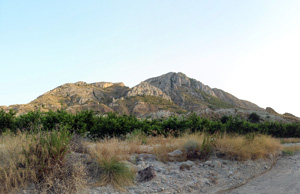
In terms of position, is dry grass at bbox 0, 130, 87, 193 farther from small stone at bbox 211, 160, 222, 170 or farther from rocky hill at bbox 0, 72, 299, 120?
rocky hill at bbox 0, 72, 299, 120

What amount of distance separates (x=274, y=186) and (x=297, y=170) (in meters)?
3.39

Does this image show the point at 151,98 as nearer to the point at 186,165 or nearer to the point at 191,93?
the point at 191,93

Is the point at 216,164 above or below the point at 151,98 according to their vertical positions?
below

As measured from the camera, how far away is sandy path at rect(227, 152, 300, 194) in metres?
6.11

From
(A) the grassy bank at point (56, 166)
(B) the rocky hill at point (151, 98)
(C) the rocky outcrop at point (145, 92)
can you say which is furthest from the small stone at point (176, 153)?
(C) the rocky outcrop at point (145, 92)

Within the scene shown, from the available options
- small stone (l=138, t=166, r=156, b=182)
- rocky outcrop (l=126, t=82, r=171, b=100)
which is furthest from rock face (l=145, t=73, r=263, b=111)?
small stone (l=138, t=166, r=156, b=182)

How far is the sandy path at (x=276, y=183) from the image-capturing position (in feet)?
20.1

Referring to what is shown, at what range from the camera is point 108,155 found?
248 inches

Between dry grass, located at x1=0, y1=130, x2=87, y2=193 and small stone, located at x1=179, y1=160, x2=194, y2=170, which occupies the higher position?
dry grass, located at x1=0, y1=130, x2=87, y2=193

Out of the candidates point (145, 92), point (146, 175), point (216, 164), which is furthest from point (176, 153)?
point (145, 92)

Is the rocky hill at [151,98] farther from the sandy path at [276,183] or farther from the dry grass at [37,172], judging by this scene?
the dry grass at [37,172]

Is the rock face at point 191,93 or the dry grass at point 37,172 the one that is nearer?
the dry grass at point 37,172

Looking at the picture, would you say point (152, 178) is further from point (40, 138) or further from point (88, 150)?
point (40, 138)

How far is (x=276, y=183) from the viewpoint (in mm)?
6863
